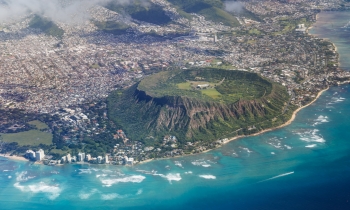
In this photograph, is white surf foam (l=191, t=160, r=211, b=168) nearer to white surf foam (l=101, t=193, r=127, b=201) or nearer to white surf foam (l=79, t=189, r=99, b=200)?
white surf foam (l=101, t=193, r=127, b=201)

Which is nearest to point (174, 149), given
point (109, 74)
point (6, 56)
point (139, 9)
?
point (109, 74)

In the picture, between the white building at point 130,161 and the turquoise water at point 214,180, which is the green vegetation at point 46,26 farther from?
the white building at point 130,161

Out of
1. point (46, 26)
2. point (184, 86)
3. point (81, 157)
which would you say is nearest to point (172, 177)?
point (81, 157)

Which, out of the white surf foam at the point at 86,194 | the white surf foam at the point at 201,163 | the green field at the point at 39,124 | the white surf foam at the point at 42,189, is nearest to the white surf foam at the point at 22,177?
the white surf foam at the point at 42,189

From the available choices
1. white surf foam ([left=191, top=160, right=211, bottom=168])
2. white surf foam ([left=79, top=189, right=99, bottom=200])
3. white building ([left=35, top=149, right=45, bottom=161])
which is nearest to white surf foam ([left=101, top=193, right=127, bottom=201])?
white surf foam ([left=79, top=189, right=99, bottom=200])

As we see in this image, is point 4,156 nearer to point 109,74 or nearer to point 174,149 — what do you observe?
point 174,149
